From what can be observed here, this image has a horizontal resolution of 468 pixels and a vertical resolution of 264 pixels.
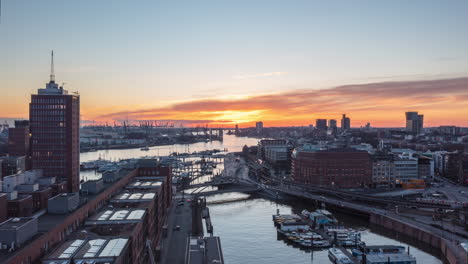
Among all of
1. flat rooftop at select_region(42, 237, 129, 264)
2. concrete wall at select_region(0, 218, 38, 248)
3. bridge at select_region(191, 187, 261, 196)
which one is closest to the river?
bridge at select_region(191, 187, 261, 196)

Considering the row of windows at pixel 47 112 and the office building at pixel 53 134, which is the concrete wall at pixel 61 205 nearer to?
the office building at pixel 53 134

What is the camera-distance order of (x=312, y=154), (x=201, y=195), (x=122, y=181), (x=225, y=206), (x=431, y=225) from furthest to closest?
(x=312, y=154) < (x=201, y=195) < (x=225, y=206) < (x=431, y=225) < (x=122, y=181)

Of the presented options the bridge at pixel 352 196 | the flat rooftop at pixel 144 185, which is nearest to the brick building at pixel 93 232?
the flat rooftop at pixel 144 185

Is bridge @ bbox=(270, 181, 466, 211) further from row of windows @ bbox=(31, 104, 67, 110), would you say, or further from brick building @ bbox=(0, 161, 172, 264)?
row of windows @ bbox=(31, 104, 67, 110)

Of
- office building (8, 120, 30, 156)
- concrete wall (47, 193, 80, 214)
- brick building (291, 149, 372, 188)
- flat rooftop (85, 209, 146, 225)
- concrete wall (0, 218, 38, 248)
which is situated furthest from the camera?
office building (8, 120, 30, 156)

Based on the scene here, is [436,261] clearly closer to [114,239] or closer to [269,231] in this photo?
[269,231]

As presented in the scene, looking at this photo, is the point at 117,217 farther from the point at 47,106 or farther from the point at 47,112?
the point at 47,106

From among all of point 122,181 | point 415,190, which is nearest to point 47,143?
point 122,181
